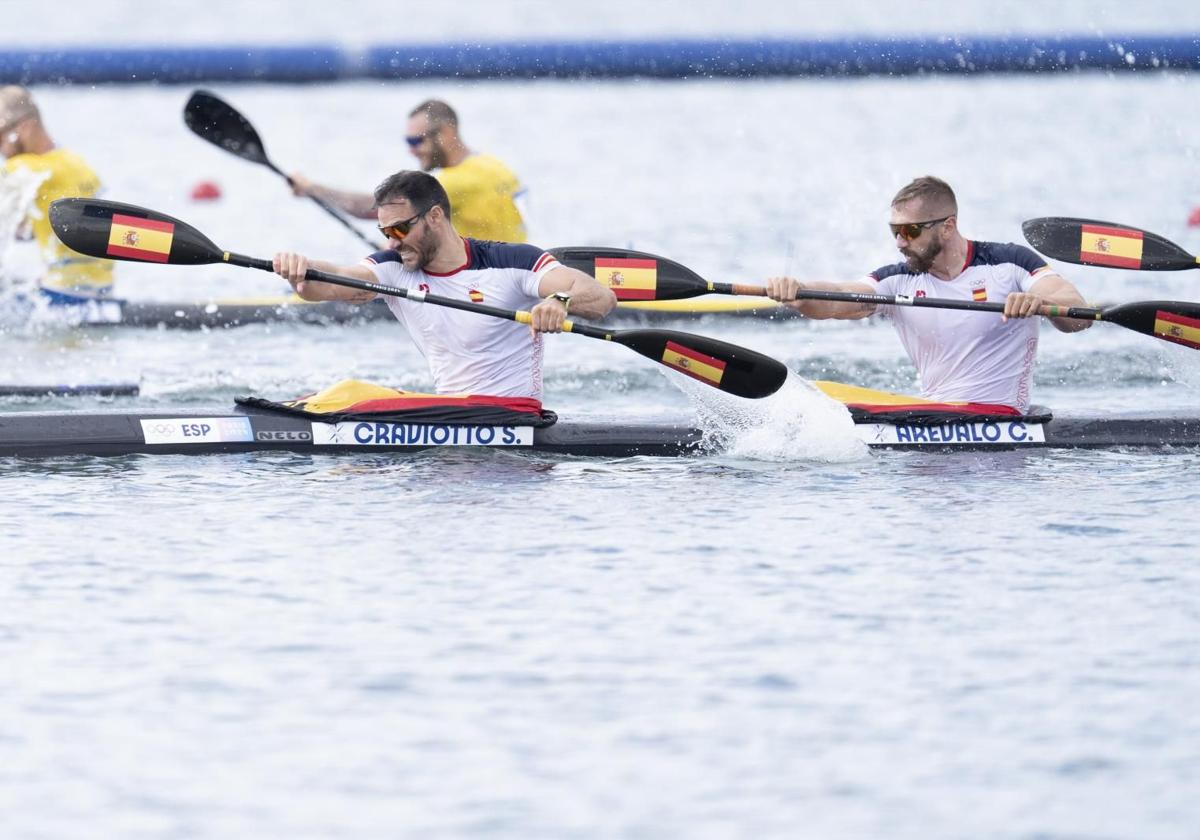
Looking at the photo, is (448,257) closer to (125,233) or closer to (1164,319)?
(125,233)

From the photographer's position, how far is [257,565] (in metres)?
7.38

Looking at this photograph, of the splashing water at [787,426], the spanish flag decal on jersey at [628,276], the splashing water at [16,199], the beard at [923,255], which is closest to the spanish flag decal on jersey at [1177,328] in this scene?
the beard at [923,255]

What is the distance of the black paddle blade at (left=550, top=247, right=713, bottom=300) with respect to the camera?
941 cm

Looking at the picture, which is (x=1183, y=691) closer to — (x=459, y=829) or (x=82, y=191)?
(x=459, y=829)

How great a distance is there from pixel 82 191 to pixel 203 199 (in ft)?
33.7

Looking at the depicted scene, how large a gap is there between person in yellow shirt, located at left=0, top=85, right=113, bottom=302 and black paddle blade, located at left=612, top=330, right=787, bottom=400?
17.0 feet

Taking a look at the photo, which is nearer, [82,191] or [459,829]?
[459,829]

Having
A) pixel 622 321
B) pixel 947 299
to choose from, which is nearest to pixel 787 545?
pixel 947 299

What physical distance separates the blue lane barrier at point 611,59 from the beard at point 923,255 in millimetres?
25784

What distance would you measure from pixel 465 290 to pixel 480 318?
5.4 inches

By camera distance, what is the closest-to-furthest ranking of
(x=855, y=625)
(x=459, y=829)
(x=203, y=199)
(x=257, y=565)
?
(x=459, y=829) < (x=855, y=625) < (x=257, y=565) < (x=203, y=199)

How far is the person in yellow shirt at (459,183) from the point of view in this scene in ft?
37.3

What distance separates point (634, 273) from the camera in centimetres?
949

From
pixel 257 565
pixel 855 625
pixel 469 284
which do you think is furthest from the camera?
pixel 469 284
